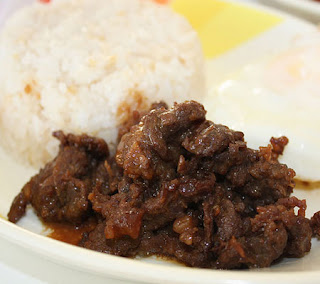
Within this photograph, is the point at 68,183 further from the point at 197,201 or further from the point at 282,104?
the point at 282,104

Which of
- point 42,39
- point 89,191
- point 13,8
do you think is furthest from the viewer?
point 13,8

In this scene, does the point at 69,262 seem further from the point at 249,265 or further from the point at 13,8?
the point at 13,8

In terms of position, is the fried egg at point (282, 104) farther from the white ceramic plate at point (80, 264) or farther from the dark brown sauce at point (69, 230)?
the dark brown sauce at point (69, 230)

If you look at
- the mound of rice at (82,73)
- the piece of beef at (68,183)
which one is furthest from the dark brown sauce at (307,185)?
the piece of beef at (68,183)

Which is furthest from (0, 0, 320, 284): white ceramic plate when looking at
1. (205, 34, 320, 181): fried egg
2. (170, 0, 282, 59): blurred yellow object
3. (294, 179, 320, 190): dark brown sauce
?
(170, 0, 282, 59): blurred yellow object

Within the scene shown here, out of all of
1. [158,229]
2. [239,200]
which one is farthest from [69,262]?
Answer: [239,200]

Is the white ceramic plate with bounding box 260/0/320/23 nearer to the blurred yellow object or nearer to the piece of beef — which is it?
the blurred yellow object

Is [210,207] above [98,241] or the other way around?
above

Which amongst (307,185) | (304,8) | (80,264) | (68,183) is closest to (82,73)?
(68,183)
